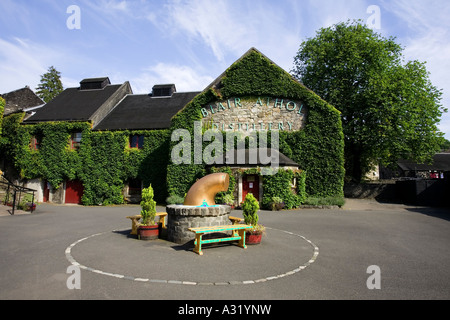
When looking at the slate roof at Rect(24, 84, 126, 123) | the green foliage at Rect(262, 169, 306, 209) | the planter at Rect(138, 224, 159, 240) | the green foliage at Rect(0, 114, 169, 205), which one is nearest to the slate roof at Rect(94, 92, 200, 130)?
the green foliage at Rect(0, 114, 169, 205)

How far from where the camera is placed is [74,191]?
77.5ft

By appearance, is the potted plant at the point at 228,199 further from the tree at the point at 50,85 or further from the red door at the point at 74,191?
the tree at the point at 50,85

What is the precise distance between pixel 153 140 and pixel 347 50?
820 inches

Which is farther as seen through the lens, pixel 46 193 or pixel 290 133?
pixel 46 193

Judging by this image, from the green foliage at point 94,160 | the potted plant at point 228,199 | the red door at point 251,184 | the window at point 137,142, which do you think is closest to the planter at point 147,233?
the potted plant at point 228,199

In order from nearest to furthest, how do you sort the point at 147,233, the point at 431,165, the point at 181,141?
the point at 147,233 < the point at 181,141 < the point at 431,165

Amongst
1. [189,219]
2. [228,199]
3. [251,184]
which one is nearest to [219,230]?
[189,219]

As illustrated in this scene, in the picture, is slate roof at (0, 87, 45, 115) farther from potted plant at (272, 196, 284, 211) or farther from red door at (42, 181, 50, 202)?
potted plant at (272, 196, 284, 211)

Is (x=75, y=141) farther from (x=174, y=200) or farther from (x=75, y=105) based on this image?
(x=174, y=200)

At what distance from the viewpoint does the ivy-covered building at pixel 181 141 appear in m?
19.5

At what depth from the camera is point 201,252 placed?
23.4 feet

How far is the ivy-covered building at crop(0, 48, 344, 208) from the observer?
1955 cm

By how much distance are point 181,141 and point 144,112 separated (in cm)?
754
